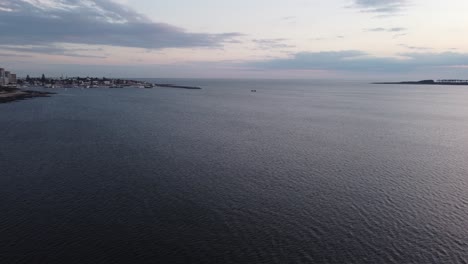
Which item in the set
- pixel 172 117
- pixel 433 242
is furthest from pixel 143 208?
pixel 172 117

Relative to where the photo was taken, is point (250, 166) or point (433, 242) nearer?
point (433, 242)

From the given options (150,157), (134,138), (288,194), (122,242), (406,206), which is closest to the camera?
(122,242)

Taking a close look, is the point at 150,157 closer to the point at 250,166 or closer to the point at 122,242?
the point at 250,166

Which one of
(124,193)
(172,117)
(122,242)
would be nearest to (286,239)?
(122,242)

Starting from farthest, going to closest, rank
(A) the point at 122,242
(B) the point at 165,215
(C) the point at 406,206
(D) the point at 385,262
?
(C) the point at 406,206 < (B) the point at 165,215 < (A) the point at 122,242 < (D) the point at 385,262

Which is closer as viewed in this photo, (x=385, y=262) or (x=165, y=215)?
(x=385, y=262)

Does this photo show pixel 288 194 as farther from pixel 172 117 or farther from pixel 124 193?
pixel 172 117
